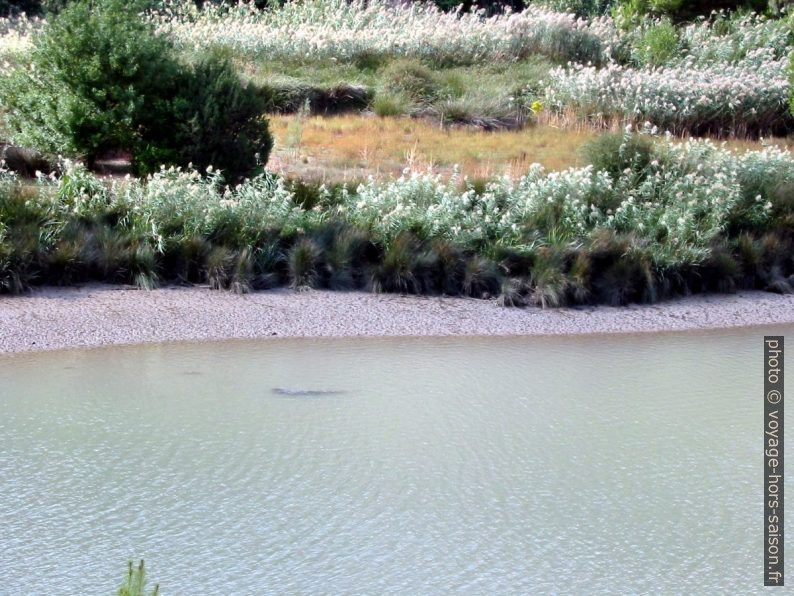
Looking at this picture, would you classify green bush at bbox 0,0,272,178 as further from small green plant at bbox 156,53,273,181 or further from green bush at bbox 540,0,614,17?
green bush at bbox 540,0,614,17

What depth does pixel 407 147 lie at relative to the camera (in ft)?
42.8

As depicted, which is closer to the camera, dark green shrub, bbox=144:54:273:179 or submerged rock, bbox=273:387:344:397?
submerged rock, bbox=273:387:344:397

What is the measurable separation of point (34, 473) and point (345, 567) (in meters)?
1.78

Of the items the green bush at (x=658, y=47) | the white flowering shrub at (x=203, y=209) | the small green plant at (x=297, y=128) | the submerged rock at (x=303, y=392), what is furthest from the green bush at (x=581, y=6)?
the submerged rock at (x=303, y=392)

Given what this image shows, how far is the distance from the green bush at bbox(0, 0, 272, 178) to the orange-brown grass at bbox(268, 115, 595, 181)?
0.94 metres

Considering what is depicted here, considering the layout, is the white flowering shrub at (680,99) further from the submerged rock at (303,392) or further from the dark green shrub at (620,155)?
the submerged rock at (303,392)

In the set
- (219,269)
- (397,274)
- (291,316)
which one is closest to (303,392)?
(291,316)

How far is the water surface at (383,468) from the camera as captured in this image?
4.75 meters

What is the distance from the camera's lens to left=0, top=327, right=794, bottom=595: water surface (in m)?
4.75

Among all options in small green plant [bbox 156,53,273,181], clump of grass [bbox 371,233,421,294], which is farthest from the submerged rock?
small green plant [bbox 156,53,273,181]

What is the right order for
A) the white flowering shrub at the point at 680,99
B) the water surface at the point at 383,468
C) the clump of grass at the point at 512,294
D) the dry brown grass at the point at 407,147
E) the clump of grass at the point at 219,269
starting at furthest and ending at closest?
1. the white flowering shrub at the point at 680,99
2. the dry brown grass at the point at 407,147
3. the clump of grass at the point at 512,294
4. the clump of grass at the point at 219,269
5. the water surface at the point at 383,468

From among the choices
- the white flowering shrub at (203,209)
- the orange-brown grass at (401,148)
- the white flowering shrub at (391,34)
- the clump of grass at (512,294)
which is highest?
the white flowering shrub at (391,34)

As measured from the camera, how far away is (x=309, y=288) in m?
9.10

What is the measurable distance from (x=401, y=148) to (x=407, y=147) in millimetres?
101
